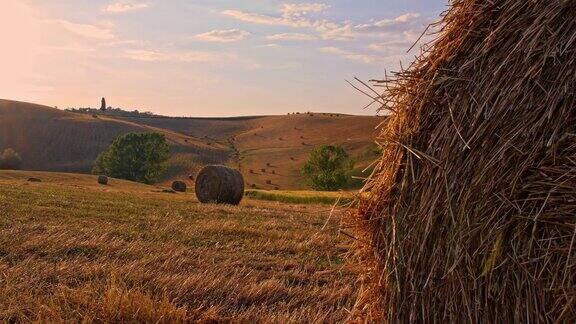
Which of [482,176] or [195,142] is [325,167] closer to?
[195,142]

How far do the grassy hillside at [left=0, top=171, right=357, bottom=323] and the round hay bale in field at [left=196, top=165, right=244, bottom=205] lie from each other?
12965 mm

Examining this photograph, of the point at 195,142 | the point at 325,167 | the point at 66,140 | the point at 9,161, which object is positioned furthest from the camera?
the point at 195,142

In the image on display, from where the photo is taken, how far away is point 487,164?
316cm

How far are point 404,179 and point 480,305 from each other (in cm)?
84

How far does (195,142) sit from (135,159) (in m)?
34.9

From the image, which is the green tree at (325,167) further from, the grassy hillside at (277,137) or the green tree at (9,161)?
the green tree at (9,161)

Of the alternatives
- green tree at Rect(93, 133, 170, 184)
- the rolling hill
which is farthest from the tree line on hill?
the rolling hill

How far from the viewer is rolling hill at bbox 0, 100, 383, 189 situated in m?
82.8

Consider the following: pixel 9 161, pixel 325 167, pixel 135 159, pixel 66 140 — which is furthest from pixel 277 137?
pixel 9 161

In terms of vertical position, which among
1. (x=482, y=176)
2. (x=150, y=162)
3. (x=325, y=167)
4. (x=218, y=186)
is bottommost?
(x=150, y=162)

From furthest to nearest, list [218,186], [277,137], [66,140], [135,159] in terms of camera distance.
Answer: [277,137] < [66,140] < [135,159] < [218,186]

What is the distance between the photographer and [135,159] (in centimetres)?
6706

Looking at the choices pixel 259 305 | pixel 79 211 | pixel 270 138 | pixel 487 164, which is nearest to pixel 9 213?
pixel 79 211

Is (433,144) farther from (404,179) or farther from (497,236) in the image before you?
(497,236)
